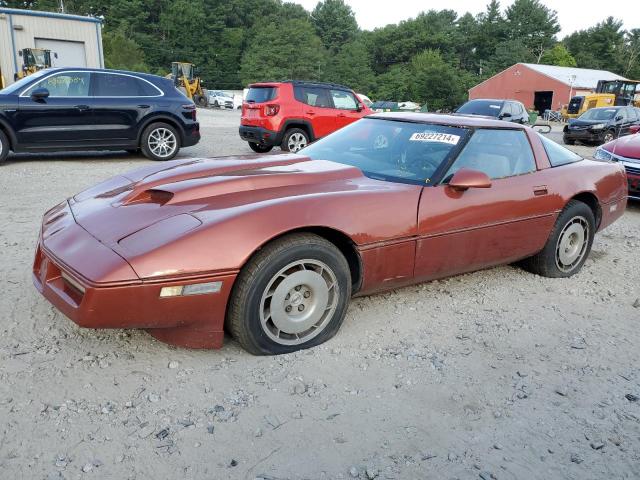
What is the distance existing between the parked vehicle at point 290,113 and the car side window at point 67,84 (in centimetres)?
336

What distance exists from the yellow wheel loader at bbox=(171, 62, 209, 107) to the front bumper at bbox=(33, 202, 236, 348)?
3481 cm

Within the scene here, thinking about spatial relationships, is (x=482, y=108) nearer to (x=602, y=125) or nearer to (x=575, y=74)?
(x=602, y=125)

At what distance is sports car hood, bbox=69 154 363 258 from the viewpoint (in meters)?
2.72

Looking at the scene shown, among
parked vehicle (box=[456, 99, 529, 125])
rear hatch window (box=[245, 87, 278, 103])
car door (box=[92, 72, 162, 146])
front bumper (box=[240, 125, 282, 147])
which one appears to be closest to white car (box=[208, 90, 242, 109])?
parked vehicle (box=[456, 99, 529, 125])

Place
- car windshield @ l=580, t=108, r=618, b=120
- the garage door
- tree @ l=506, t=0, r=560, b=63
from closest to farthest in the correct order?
1. car windshield @ l=580, t=108, r=618, b=120
2. the garage door
3. tree @ l=506, t=0, r=560, b=63

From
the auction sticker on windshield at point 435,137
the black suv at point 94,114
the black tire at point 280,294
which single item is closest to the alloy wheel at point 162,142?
the black suv at point 94,114

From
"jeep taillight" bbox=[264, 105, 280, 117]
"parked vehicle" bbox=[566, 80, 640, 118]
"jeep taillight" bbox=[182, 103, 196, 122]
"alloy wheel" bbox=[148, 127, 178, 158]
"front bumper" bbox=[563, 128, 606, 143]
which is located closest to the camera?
"alloy wheel" bbox=[148, 127, 178, 158]

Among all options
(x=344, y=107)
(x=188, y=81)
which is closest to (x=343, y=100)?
(x=344, y=107)

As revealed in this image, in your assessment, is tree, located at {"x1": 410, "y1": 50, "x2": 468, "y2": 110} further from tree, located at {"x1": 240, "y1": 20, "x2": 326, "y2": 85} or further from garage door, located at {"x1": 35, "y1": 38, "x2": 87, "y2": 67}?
garage door, located at {"x1": 35, "y1": 38, "x2": 87, "y2": 67}

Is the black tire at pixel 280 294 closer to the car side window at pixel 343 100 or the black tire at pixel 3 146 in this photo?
the black tire at pixel 3 146

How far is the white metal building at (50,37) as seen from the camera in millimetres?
23188

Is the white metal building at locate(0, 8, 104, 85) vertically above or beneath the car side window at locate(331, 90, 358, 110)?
above

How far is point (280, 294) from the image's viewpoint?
280 centimetres

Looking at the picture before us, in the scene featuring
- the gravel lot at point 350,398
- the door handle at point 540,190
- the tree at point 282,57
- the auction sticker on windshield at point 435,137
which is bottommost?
the gravel lot at point 350,398
